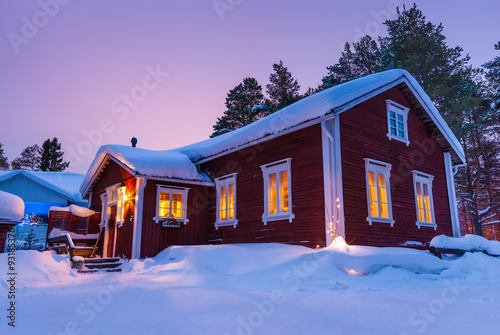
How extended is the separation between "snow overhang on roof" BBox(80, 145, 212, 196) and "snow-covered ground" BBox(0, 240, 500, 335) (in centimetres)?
306

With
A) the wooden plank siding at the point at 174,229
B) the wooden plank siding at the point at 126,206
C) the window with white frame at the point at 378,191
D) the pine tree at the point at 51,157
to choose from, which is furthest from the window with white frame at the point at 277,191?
the pine tree at the point at 51,157

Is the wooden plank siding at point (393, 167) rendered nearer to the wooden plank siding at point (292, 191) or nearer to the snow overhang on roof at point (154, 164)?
the wooden plank siding at point (292, 191)

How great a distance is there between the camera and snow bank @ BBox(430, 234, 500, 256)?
10.9 metres

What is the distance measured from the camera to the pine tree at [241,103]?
3734cm

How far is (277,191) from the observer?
11555 millimetres

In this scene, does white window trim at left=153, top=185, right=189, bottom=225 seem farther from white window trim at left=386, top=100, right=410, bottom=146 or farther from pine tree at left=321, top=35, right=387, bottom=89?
pine tree at left=321, top=35, right=387, bottom=89

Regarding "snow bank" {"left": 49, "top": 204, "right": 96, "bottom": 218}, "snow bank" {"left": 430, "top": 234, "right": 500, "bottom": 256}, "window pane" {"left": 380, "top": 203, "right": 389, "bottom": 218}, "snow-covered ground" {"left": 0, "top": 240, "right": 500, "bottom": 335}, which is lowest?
"snow-covered ground" {"left": 0, "top": 240, "right": 500, "bottom": 335}

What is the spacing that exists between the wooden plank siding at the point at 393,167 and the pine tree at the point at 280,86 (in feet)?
74.0

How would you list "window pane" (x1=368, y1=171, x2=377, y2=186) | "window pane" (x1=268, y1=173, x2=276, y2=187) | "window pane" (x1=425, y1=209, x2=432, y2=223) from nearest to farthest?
"window pane" (x1=368, y1=171, x2=377, y2=186) → "window pane" (x1=268, y1=173, x2=276, y2=187) → "window pane" (x1=425, y1=209, x2=432, y2=223)

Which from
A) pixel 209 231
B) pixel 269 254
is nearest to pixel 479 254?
pixel 269 254

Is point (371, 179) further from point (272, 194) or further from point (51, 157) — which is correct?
point (51, 157)

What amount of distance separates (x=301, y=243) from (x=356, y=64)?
84.3 ft

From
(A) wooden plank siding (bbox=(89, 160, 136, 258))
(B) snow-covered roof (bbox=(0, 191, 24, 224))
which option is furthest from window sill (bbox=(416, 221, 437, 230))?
(B) snow-covered roof (bbox=(0, 191, 24, 224))

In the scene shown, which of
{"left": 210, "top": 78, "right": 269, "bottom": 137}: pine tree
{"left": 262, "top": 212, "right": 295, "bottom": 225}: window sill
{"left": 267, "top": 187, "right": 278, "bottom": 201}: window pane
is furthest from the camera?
{"left": 210, "top": 78, "right": 269, "bottom": 137}: pine tree
